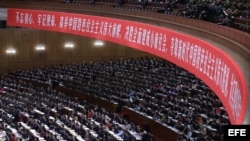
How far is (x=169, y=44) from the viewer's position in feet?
39.2

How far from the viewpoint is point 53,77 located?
21.7m

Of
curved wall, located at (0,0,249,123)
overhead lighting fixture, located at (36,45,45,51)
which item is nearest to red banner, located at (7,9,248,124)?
curved wall, located at (0,0,249,123)

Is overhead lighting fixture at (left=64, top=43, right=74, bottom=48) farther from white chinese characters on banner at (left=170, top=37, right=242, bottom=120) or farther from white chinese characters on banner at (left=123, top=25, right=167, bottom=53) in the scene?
white chinese characters on banner at (left=170, top=37, right=242, bottom=120)

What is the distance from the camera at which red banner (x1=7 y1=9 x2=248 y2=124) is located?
7.08 metres

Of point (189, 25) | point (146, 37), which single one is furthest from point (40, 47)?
point (189, 25)

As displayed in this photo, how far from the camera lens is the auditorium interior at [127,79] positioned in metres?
9.91

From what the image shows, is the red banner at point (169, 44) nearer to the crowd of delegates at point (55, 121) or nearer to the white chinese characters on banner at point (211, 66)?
the white chinese characters on banner at point (211, 66)

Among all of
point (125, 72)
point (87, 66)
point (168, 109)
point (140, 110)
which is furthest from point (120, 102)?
point (87, 66)

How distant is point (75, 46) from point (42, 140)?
45.3ft

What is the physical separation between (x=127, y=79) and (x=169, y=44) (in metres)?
7.47

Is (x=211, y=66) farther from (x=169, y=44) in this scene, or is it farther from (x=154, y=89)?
(x=154, y=89)

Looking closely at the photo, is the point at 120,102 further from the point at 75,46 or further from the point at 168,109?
the point at 75,46

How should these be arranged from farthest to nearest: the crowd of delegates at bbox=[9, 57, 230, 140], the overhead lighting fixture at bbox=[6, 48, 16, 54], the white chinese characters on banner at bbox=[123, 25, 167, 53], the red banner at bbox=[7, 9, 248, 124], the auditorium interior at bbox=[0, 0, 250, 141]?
1. the overhead lighting fixture at bbox=[6, 48, 16, 54]
2. the white chinese characters on banner at bbox=[123, 25, 167, 53]
3. the crowd of delegates at bbox=[9, 57, 230, 140]
4. the auditorium interior at bbox=[0, 0, 250, 141]
5. the red banner at bbox=[7, 9, 248, 124]

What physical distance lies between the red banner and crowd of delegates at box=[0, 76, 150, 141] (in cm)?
235
